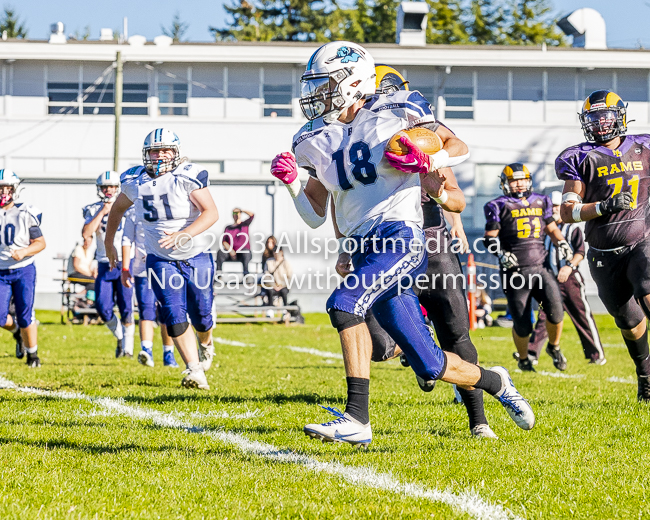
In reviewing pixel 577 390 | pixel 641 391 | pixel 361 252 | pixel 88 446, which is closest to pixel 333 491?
pixel 361 252

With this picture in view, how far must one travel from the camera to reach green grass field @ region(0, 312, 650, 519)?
3.10 m

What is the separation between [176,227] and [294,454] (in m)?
3.11

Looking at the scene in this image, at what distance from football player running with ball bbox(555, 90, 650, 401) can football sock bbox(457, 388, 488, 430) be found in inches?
68.7

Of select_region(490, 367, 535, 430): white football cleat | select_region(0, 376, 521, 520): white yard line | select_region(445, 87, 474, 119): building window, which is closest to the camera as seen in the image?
select_region(0, 376, 521, 520): white yard line

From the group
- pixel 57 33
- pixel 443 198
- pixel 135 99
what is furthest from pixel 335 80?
pixel 57 33

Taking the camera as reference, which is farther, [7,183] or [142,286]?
[142,286]

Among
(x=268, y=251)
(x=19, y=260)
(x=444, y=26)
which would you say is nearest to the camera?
(x=19, y=260)

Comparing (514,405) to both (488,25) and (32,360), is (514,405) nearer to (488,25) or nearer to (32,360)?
(32,360)

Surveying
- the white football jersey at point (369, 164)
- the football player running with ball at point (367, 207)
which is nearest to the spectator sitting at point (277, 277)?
the football player running with ball at point (367, 207)

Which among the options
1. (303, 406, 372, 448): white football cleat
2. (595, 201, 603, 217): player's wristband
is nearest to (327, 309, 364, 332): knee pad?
(303, 406, 372, 448): white football cleat

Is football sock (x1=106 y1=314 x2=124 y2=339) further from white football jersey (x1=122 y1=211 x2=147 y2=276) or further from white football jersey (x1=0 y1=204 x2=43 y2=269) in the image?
white football jersey (x1=0 y1=204 x2=43 y2=269)

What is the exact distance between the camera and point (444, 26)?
43.0 meters

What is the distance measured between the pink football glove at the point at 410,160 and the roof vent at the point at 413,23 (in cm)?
2494

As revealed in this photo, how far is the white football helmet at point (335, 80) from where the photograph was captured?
416 centimetres
